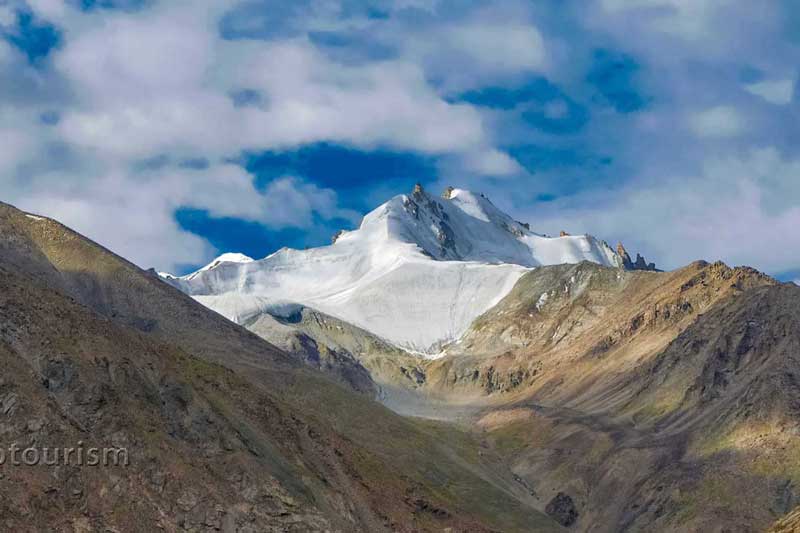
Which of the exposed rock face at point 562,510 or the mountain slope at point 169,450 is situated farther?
the exposed rock face at point 562,510

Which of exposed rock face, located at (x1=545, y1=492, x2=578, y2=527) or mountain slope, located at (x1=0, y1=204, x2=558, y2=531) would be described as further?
exposed rock face, located at (x1=545, y1=492, x2=578, y2=527)

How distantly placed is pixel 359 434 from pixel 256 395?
138ft

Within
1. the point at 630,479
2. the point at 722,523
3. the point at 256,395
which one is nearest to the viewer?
the point at 256,395

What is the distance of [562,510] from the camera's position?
7032 inches

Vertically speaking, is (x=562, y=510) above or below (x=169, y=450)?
above

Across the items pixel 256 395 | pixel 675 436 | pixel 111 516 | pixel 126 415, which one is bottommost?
pixel 111 516

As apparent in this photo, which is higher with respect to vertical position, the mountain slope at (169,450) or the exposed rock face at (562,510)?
the exposed rock face at (562,510)

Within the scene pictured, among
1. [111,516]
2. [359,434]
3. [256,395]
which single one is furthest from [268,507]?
[359,434]

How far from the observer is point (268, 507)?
97188 mm

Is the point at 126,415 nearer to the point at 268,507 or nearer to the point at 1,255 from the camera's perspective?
the point at 268,507

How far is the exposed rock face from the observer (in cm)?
17570

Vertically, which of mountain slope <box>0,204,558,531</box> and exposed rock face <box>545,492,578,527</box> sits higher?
exposed rock face <box>545,492,578,527</box>

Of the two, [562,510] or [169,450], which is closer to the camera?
[169,450]

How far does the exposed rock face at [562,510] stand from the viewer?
17570 cm
